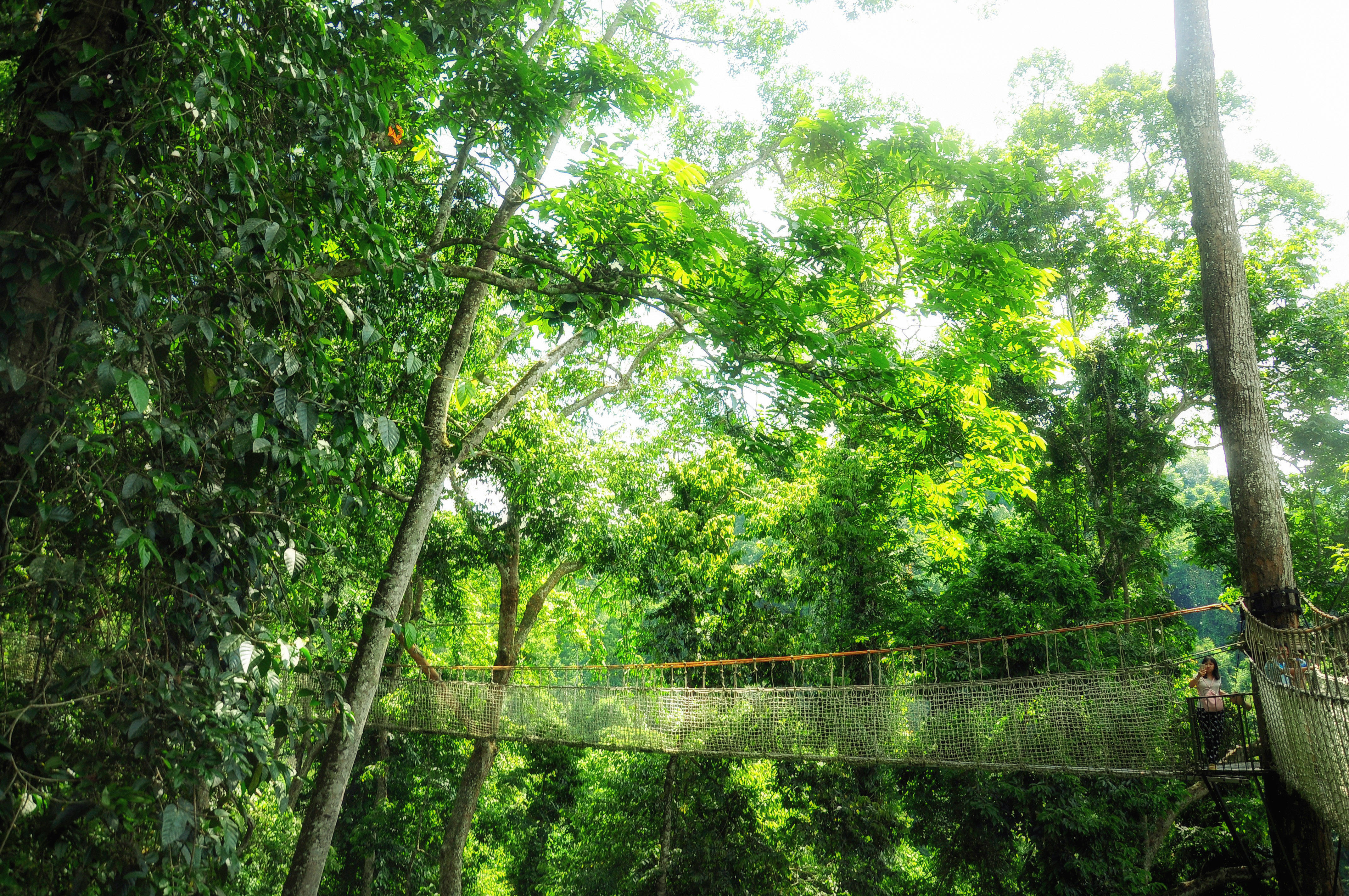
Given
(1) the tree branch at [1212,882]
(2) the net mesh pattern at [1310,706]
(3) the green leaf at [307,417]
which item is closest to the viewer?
(3) the green leaf at [307,417]

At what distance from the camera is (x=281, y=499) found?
5.89 ft

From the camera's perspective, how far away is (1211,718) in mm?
3812

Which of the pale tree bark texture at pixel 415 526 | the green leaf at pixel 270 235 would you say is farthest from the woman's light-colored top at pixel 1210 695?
the green leaf at pixel 270 235

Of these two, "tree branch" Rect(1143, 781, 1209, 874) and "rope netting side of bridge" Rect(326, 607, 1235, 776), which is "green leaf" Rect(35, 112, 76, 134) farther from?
"tree branch" Rect(1143, 781, 1209, 874)

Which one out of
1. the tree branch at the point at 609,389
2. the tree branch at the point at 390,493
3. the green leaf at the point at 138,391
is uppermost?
the tree branch at the point at 609,389

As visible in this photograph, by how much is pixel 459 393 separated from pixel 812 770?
20.6 feet

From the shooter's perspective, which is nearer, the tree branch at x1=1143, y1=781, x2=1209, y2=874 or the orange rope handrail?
the orange rope handrail

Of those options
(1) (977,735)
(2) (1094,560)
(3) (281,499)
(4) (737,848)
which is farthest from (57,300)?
(2) (1094,560)

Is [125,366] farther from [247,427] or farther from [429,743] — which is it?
[429,743]

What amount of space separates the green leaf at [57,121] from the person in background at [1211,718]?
4.58 m

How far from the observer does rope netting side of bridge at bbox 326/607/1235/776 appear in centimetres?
405

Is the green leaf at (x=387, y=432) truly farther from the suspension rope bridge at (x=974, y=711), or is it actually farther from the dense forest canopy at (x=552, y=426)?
the suspension rope bridge at (x=974, y=711)

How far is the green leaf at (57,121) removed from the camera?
147 cm

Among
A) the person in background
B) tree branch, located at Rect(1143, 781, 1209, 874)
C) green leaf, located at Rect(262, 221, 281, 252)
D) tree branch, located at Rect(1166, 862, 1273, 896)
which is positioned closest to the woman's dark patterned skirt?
the person in background
